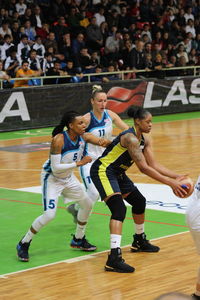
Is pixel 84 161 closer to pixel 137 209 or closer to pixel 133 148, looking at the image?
pixel 133 148

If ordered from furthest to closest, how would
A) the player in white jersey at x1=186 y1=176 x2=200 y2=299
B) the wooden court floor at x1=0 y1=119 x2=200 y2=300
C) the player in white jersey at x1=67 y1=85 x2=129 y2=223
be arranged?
the player in white jersey at x1=67 y1=85 x2=129 y2=223 < the wooden court floor at x1=0 y1=119 x2=200 y2=300 < the player in white jersey at x1=186 y1=176 x2=200 y2=299

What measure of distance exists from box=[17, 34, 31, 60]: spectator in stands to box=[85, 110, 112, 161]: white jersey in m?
12.1

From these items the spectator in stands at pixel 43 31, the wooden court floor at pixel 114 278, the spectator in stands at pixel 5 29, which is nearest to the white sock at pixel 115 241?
the wooden court floor at pixel 114 278

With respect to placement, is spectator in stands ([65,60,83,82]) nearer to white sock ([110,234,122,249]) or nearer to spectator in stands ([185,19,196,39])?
spectator in stands ([185,19,196,39])

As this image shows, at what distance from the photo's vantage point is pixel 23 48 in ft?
70.4

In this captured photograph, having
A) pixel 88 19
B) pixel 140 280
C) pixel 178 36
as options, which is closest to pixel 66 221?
pixel 140 280

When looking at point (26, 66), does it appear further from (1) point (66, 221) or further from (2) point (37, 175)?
(1) point (66, 221)

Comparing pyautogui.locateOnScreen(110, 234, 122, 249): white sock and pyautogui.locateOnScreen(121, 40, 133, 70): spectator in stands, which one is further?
pyautogui.locateOnScreen(121, 40, 133, 70): spectator in stands

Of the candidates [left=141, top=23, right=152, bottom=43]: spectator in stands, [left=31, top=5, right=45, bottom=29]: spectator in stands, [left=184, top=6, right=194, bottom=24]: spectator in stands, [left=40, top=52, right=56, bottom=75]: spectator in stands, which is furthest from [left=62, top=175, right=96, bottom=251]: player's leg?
[left=184, top=6, right=194, bottom=24]: spectator in stands

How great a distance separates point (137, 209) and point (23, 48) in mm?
13871

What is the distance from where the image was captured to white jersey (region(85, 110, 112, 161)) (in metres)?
9.53

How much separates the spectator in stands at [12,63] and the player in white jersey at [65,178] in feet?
41.4

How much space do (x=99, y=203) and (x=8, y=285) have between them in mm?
4528

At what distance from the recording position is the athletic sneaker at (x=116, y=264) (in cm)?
762
